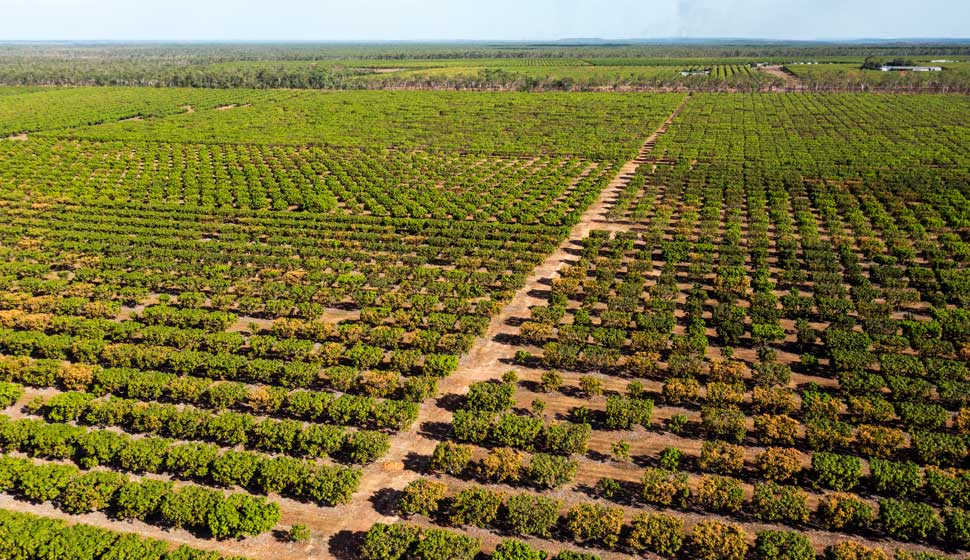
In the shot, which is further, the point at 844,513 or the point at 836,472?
the point at 836,472

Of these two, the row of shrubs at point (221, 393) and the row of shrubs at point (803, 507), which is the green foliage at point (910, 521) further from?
the row of shrubs at point (221, 393)

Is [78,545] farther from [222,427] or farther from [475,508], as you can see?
[475,508]

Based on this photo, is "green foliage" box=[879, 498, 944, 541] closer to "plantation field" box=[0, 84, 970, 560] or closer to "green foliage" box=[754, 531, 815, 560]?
"plantation field" box=[0, 84, 970, 560]

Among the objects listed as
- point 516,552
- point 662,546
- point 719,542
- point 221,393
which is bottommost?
point 662,546

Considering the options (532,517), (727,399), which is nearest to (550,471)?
(532,517)

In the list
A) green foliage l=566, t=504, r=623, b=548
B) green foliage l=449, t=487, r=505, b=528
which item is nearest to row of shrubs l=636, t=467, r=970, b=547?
green foliage l=566, t=504, r=623, b=548

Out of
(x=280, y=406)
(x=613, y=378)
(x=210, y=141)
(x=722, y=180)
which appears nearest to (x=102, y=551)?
(x=280, y=406)
